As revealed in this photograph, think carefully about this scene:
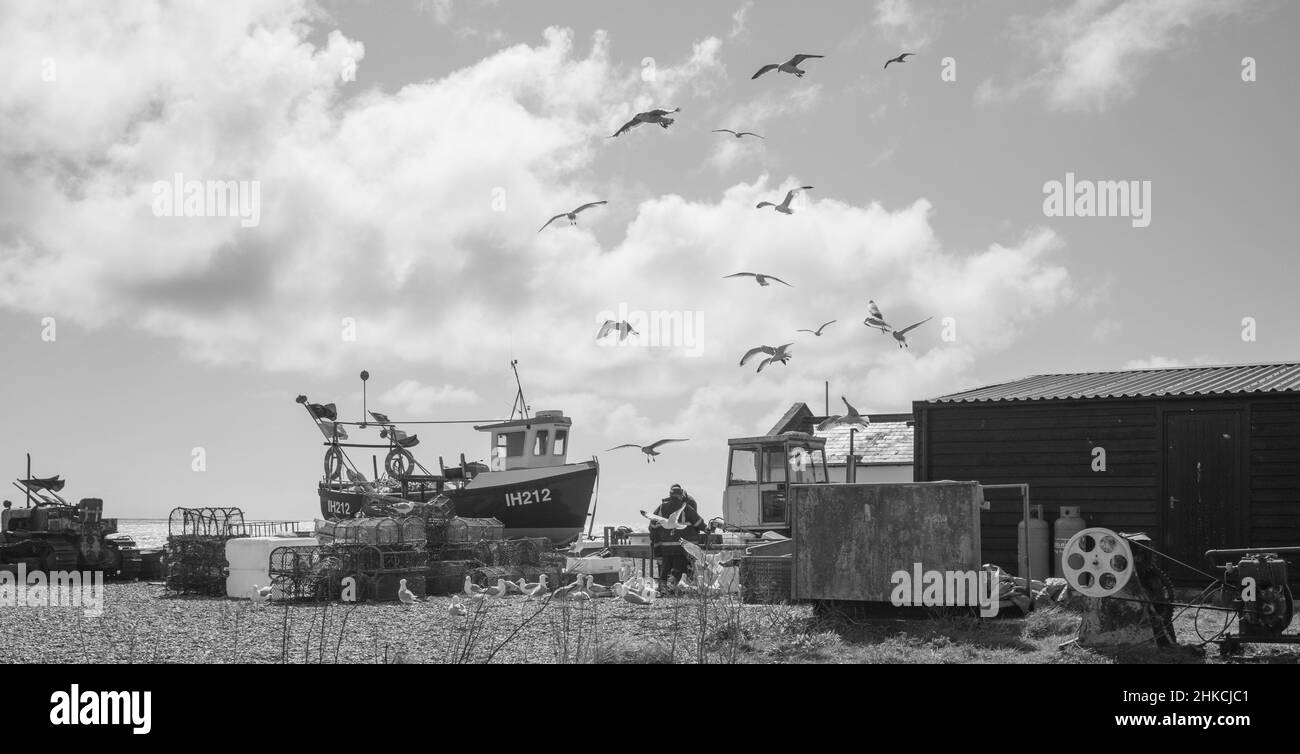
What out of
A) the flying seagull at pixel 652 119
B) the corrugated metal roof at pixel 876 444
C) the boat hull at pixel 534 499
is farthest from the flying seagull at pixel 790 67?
the corrugated metal roof at pixel 876 444

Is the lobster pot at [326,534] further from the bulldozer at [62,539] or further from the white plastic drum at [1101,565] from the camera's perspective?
the white plastic drum at [1101,565]

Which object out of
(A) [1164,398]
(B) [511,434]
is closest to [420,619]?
(A) [1164,398]

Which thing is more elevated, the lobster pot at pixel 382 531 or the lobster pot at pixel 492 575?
the lobster pot at pixel 382 531

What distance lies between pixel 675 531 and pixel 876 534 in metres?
6.64

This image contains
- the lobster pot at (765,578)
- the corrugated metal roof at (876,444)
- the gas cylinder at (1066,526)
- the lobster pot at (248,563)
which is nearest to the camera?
the lobster pot at (765,578)

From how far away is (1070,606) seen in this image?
1309 centimetres

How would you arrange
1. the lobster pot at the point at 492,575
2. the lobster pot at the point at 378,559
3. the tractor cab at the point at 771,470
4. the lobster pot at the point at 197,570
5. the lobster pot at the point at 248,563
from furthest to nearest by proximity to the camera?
the tractor cab at the point at 771,470, the lobster pot at the point at 492,575, the lobster pot at the point at 197,570, the lobster pot at the point at 248,563, the lobster pot at the point at 378,559

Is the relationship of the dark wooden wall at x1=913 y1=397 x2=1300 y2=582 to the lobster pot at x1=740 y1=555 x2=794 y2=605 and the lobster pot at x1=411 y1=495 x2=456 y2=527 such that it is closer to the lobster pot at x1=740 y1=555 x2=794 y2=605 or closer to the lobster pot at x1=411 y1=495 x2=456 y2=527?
the lobster pot at x1=740 y1=555 x2=794 y2=605

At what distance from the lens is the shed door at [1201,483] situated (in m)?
17.0

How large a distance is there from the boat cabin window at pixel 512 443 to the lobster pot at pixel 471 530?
8.83 meters
